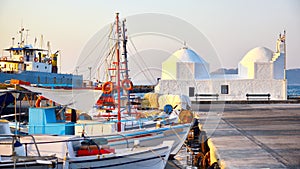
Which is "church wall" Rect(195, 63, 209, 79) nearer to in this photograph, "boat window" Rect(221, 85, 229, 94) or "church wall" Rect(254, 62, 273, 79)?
"boat window" Rect(221, 85, 229, 94)

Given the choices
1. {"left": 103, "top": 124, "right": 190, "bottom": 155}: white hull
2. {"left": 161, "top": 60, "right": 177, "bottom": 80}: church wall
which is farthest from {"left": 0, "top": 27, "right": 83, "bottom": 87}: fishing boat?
{"left": 103, "top": 124, "right": 190, "bottom": 155}: white hull

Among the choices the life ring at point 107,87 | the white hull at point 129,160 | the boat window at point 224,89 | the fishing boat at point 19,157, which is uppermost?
the boat window at point 224,89

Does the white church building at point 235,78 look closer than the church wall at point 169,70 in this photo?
Yes

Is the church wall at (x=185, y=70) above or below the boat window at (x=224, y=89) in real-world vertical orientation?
above

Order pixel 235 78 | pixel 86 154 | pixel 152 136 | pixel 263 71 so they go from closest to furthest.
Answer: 1. pixel 86 154
2. pixel 152 136
3. pixel 263 71
4. pixel 235 78

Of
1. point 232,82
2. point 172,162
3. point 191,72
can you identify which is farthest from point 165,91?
point 172,162

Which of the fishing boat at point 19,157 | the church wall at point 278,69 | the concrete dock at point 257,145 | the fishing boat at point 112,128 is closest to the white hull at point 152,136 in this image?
the fishing boat at point 112,128

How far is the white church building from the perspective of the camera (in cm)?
3803

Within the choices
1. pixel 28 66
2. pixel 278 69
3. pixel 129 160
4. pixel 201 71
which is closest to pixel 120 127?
pixel 129 160

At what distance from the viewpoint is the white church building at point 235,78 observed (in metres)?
38.0

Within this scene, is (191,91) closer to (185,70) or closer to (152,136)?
(185,70)

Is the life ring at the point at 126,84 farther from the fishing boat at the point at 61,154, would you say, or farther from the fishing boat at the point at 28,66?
the fishing boat at the point at 28,66

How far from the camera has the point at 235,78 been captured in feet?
128

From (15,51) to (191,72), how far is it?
24.8 meters
